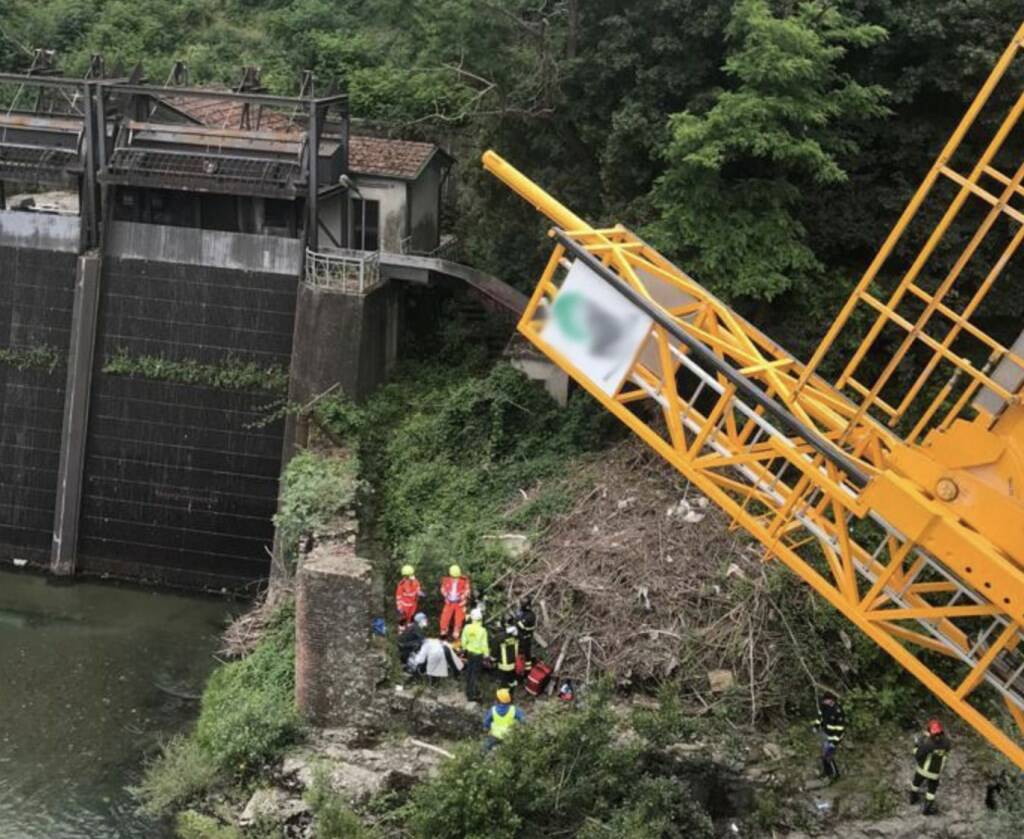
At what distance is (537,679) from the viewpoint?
12906 mm

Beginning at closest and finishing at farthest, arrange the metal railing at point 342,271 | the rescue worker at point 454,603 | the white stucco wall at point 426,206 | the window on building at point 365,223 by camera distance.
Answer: the rescue worker at point 454,603 < the metal railing at point 342,271 < the window on building at point 365,223 < the white stucco wall at point 426,206

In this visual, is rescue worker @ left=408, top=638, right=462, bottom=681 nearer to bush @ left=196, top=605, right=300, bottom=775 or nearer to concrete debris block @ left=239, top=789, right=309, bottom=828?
bush @ left=196, top=605, right=300, bottom=775

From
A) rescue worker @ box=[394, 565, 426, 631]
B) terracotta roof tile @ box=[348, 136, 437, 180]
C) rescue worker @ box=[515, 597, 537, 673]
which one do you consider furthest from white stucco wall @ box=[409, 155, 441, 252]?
rescue worker @ box=[515, 597, 537, 673]

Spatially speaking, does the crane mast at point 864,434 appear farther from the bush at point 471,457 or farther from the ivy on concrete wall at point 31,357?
→ the ivy on concrete wall at point 31,357

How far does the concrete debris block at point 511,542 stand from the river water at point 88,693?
5469 millimetres

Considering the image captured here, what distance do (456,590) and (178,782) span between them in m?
4.27

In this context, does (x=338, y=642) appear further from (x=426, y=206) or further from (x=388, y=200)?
(x=426, y=206)

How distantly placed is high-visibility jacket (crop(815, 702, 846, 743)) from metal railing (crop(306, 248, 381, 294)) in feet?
35.8

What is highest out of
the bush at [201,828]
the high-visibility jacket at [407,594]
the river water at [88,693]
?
the high-visibility jacket at [407,594]

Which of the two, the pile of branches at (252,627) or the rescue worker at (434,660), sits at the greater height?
the rescue worker at (434,660)

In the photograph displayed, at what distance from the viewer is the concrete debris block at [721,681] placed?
12.6m

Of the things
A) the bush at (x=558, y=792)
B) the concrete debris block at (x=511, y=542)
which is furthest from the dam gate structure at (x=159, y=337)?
the bush at (x=558, y=792)

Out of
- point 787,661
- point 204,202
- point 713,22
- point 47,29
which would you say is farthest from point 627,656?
point 47,29

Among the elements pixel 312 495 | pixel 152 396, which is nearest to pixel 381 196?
pixel 152 396
